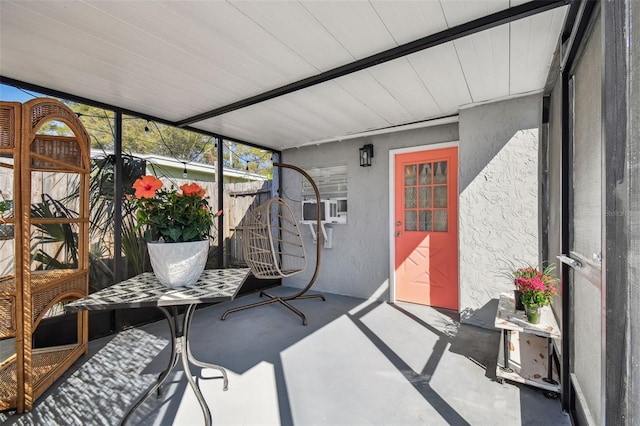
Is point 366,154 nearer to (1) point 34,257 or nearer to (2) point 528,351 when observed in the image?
(2) point 528,351

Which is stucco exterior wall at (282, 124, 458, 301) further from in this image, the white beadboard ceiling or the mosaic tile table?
the mosaic tile table

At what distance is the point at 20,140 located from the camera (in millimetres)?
1726

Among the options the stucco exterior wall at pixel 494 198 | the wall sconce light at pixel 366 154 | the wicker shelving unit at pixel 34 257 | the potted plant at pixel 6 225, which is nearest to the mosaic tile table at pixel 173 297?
the wicker shelving unit at pixel 34 257

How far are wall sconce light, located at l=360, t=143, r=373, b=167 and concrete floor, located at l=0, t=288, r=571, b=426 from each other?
6.99ft

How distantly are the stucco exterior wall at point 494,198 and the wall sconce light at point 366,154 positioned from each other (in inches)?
49.4

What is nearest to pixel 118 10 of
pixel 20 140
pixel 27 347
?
pixel 20 140

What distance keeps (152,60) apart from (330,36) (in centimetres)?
132

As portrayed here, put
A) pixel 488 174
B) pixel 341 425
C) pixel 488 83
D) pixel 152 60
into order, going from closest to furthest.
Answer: pixel 341 425, pixel 152 60, pixel 488 83, pixel 488 174

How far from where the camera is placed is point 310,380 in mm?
2049

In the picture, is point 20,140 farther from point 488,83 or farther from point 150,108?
point 488,83

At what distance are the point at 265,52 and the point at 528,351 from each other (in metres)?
3.01

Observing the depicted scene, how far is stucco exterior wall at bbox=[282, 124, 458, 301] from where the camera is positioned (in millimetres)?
3922

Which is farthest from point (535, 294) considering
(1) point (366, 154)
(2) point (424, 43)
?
(1) point (366, 154)

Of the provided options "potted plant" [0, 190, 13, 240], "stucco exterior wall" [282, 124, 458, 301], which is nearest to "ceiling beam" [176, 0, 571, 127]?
"stucco exterior wall" [282, 124, 458, 301]
